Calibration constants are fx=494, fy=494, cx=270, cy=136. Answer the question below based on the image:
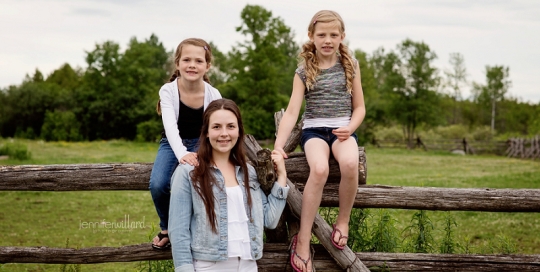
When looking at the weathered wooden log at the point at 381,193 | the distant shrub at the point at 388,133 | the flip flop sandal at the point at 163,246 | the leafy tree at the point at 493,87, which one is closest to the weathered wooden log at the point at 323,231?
the weathered wooden log at the point at 381,193

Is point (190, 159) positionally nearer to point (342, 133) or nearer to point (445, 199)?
point (342, 133)

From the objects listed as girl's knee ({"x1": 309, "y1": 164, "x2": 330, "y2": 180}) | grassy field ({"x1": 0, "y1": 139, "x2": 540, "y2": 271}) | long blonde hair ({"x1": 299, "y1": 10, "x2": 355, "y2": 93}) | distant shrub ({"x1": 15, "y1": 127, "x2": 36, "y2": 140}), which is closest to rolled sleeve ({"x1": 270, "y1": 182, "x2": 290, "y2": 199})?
girl's knee ({"x1": 309, "y1": 164, "x2": 330, "y2": 180})

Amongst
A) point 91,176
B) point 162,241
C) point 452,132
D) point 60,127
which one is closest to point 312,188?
point 162,241

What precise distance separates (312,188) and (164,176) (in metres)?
1.10

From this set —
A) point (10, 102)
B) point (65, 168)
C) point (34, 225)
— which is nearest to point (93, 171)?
point (65, 168)

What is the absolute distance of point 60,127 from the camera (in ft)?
151

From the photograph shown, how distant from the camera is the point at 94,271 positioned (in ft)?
20.2

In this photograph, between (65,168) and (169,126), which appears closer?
(169,126)

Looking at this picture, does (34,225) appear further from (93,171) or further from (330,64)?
(330,64)

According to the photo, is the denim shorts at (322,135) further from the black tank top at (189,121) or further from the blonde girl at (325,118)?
the black tank top at (189,121)

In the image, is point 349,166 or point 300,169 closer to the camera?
point 349,166

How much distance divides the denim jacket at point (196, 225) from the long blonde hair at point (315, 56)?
120 centimetres

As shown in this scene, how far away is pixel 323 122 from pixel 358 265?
1.21 metres

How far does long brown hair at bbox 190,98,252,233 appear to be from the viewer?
10.6 ft
